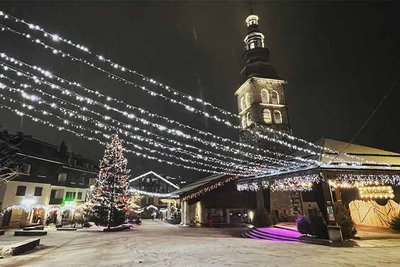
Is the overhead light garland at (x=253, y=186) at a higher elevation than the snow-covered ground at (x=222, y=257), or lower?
higher

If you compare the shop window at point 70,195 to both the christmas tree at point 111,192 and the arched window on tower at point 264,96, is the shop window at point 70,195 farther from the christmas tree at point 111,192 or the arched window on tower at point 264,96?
the arched window on tower at point 264,96

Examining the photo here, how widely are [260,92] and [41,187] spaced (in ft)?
90.2

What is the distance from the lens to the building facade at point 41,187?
24141 mm

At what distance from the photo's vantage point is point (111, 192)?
2280 cm

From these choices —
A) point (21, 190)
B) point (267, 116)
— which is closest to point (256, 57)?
point (267, 116)

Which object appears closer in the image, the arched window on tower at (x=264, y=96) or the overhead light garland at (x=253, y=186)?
the overhead light garland at (x=253, y=186)

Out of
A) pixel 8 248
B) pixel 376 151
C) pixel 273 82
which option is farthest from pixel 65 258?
pixel 273 82

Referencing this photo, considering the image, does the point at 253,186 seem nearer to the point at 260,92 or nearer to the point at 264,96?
the point at 260,92

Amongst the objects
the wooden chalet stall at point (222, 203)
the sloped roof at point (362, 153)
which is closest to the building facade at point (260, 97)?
the wooden chalet stall at point (222, 203)

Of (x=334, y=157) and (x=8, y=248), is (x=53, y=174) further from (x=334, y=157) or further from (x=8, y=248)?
(x=334, y=157)

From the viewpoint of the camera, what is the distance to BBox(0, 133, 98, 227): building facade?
24141mm

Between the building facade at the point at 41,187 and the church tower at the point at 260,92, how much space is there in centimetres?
2274

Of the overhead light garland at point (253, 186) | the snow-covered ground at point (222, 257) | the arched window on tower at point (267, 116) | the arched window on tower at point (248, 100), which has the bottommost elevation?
the snow-covered ground at point (222, 257)

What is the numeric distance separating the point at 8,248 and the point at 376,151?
2045 centimetres
